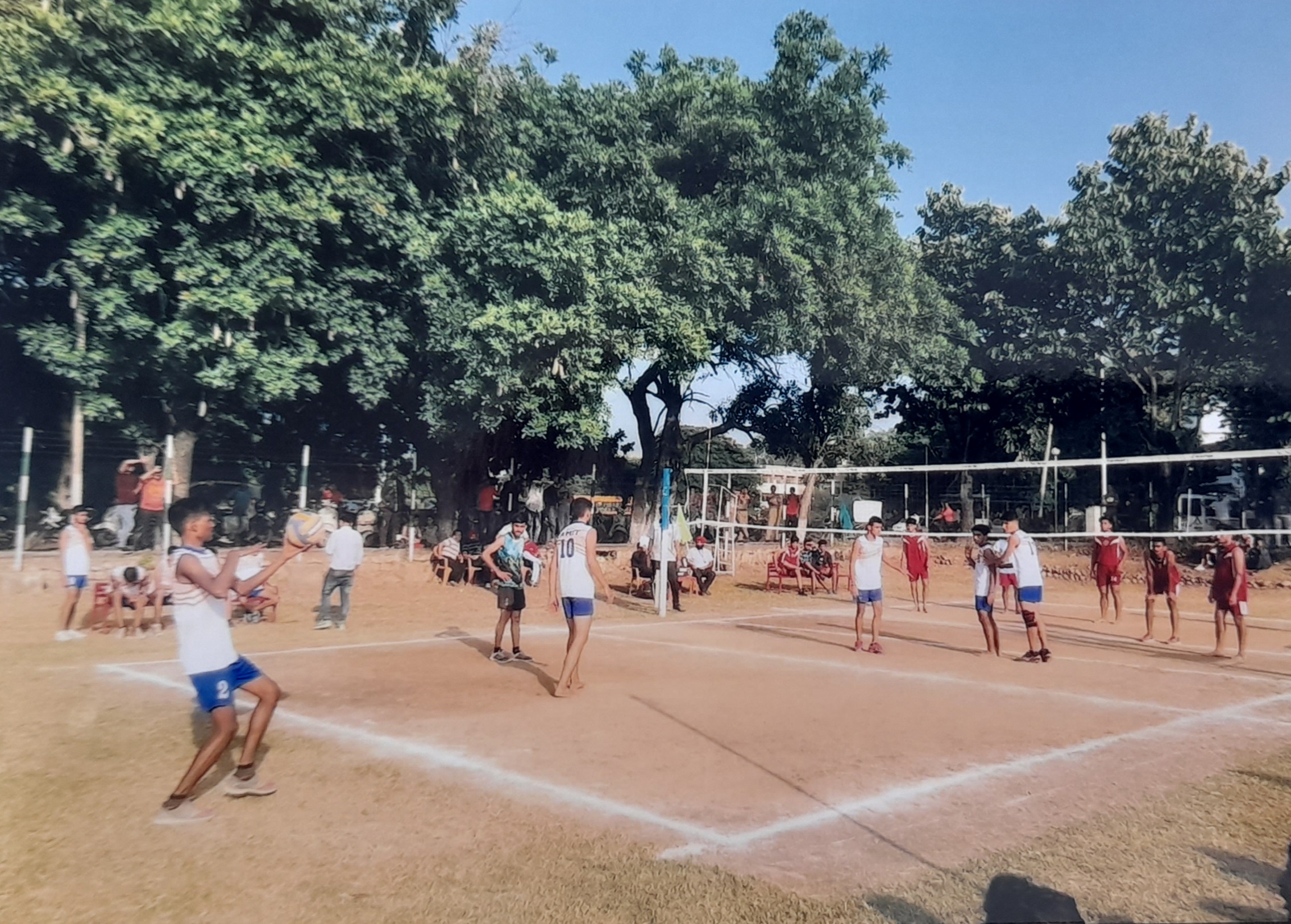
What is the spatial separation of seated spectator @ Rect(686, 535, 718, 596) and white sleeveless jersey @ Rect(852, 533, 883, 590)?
7795mm

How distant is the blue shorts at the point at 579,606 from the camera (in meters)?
7.91

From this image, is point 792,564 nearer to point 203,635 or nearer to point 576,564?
point 576,564

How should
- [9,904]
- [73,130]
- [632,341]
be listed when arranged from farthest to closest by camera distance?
[632,341]
[73,130]
[9,904]

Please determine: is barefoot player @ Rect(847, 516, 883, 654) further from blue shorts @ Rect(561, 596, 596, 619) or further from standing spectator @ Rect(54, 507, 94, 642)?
standing spectator @ Rect(54, 507, 94, 642)

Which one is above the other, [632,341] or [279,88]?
[279,88]

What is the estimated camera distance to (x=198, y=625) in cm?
488

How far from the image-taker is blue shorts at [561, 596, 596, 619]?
7.91m

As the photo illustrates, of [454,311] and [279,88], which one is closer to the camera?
[279,88]

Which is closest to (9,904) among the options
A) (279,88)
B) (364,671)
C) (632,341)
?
(364,671)

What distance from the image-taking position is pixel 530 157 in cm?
2036

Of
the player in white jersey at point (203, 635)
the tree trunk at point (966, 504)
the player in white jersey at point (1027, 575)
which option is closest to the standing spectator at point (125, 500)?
the player in white jersey at point (203, 635)

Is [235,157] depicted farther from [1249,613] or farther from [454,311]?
[1249,613]

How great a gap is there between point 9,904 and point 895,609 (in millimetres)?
15331

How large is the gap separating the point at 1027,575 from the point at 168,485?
42.8 feet
